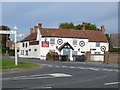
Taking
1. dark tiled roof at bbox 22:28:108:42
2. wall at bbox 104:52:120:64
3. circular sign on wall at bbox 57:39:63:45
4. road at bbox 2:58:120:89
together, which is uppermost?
dark tiled roof at bbox 22:28:108:42

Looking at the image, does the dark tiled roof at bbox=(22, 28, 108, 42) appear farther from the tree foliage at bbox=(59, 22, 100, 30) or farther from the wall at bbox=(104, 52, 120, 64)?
the wall at bbox=(104, 52, 120, 64)

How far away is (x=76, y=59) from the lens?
57.9 m

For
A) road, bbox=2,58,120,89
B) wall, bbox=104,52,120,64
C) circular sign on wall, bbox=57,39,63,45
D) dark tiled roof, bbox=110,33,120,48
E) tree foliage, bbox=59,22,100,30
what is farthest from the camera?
tree foliage, bbox=59,22,100,30

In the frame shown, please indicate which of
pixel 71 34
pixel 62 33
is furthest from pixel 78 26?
pixel 62 33

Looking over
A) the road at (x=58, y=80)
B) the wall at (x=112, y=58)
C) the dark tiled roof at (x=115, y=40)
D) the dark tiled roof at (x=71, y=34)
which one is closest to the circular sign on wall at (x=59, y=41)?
the dark tiled roof at (x=71, y=34)

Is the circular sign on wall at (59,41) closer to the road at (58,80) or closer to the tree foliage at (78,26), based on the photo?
the tree foliage at (78,26)

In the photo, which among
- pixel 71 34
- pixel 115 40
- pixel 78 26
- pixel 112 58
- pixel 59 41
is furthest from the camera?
pixel 78 26

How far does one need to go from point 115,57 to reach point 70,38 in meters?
27.4

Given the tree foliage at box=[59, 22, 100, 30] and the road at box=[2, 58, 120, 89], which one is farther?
the tree foliage at box=[59, 22, 100, 30]

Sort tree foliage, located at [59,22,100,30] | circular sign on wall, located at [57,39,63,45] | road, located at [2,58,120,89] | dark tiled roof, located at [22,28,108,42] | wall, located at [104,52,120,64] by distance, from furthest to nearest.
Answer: tree foliage, located at [59,22,100,30], dark tiled roof, located at [22,28,108,42], circular sign on wall, located at [57,39,63,45], wall, located at [104,52,120,64], road, located at [2,58,120,89]

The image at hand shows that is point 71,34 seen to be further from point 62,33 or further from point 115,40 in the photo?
point 115,40

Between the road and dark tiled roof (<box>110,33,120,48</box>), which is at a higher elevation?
dark tiled roof (<box>110,33,120,48</box>)

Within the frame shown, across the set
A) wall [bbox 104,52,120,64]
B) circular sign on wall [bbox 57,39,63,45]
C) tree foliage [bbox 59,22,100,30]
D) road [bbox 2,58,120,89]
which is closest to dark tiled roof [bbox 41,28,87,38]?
circular sign on wall [bbox 57,39,63,45]

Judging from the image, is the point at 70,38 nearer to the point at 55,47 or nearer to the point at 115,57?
the point at 55,47
